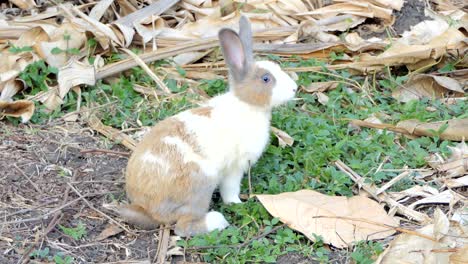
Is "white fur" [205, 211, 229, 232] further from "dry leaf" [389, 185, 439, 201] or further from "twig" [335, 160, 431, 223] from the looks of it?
"dry leaf" [389, 185, 439, 201]

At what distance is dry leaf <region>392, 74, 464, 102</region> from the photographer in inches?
253

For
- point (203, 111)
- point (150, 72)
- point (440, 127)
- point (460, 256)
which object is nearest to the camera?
point (460, 256)

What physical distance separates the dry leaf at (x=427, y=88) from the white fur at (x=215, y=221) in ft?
6.80

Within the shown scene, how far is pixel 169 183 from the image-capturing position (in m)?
4.83

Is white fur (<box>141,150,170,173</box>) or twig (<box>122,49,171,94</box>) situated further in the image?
twig (<box>122,49,171,94</box>)

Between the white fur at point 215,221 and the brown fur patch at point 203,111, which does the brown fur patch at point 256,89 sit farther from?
the white fur at point 215,221

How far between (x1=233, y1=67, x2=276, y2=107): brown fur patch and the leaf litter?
573mm

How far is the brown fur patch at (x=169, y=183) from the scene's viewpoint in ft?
15.9

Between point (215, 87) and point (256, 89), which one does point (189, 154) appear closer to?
point (256, 89)

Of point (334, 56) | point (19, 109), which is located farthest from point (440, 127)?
point (19, 109)

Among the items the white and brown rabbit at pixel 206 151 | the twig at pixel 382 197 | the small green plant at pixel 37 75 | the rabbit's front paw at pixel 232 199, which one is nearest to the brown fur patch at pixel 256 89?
the white and brown rabbit at pixel 206 151

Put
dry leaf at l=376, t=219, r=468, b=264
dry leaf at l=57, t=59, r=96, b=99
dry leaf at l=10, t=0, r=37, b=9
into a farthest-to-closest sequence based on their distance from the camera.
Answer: dry leaf at l=10, t=0, r=37, b=9
dry leaf at l=57, t=59, r=96, b=99
dry leaf at l=376, t=219, r=468, b=264

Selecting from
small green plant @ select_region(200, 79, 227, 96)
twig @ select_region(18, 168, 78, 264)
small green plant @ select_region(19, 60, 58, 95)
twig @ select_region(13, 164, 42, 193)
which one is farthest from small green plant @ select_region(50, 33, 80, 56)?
twig @ select_region(18, 168, 78, 264)

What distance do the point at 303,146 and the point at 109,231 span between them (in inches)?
58.8
